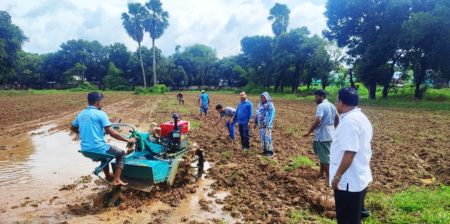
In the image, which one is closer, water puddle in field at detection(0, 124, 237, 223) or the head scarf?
water puddle in field at detection(0, 124, 237, 223)

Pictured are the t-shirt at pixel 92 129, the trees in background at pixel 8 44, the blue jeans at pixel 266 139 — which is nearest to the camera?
the t-shirt at pixel 92 129

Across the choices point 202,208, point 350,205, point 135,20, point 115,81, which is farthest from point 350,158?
point 115,81

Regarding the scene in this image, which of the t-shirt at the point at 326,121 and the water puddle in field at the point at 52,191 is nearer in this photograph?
the water puddle in field at the point at 52,191

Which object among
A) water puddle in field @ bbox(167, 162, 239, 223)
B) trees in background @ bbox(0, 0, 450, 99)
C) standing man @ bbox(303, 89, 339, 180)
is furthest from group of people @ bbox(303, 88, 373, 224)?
trees in background @ bbox(0, 0, 450, 99)

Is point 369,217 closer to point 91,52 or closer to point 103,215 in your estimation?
point 103,215

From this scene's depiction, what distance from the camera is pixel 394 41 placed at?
29.8 m

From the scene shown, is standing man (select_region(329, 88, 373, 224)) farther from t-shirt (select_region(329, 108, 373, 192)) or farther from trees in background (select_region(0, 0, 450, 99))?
trees in background (select_region(0, 0, 450, 99))

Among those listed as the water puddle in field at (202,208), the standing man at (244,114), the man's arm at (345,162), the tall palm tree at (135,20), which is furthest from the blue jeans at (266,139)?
the tall palm tree at (135,20)

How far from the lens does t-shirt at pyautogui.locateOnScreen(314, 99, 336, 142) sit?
6.69m

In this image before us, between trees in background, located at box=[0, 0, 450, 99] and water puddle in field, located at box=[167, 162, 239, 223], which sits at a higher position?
trees in background, located at box=[0, 0, 450, 99]

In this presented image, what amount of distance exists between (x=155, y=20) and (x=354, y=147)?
65807mm

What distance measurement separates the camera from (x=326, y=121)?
6.72 m

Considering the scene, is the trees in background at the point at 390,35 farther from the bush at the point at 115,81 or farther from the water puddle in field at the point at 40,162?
the bush at the point at 115,81

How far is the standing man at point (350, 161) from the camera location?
Result: 11.3 feet
